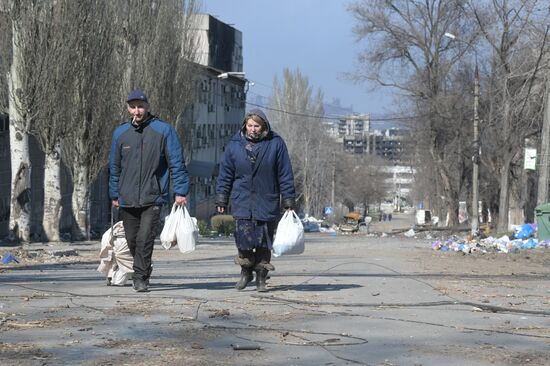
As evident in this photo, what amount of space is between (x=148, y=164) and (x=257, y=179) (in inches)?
43.5

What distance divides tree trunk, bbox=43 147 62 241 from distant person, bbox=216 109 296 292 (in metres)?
18.7

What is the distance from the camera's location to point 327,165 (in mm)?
105062

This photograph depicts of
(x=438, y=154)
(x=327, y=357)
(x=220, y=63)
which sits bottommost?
(x=327, y=357)

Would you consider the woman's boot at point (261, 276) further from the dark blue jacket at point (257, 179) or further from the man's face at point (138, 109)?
the man's face at point (138, 109)

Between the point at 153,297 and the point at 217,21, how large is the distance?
72547mm

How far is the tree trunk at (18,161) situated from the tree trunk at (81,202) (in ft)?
19.7

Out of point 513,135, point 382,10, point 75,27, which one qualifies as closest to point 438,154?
point 382,10

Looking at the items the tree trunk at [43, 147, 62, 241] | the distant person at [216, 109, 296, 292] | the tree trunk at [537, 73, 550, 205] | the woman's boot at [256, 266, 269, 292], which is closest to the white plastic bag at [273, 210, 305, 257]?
the distant person at [216, 109, 296, 292]

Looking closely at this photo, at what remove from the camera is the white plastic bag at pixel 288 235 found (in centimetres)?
1070

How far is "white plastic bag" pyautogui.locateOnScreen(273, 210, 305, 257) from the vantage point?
421 inches

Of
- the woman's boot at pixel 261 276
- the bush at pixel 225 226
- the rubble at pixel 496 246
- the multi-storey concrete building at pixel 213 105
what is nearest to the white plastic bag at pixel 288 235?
the woman's boot at pixel 261 276

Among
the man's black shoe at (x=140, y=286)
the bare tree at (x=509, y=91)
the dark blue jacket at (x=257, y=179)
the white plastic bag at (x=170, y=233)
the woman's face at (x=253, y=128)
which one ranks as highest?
the bare tree at (x=509, y=91)

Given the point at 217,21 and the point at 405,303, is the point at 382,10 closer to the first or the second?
the point at 217,21

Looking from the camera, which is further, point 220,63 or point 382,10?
point 220,63
